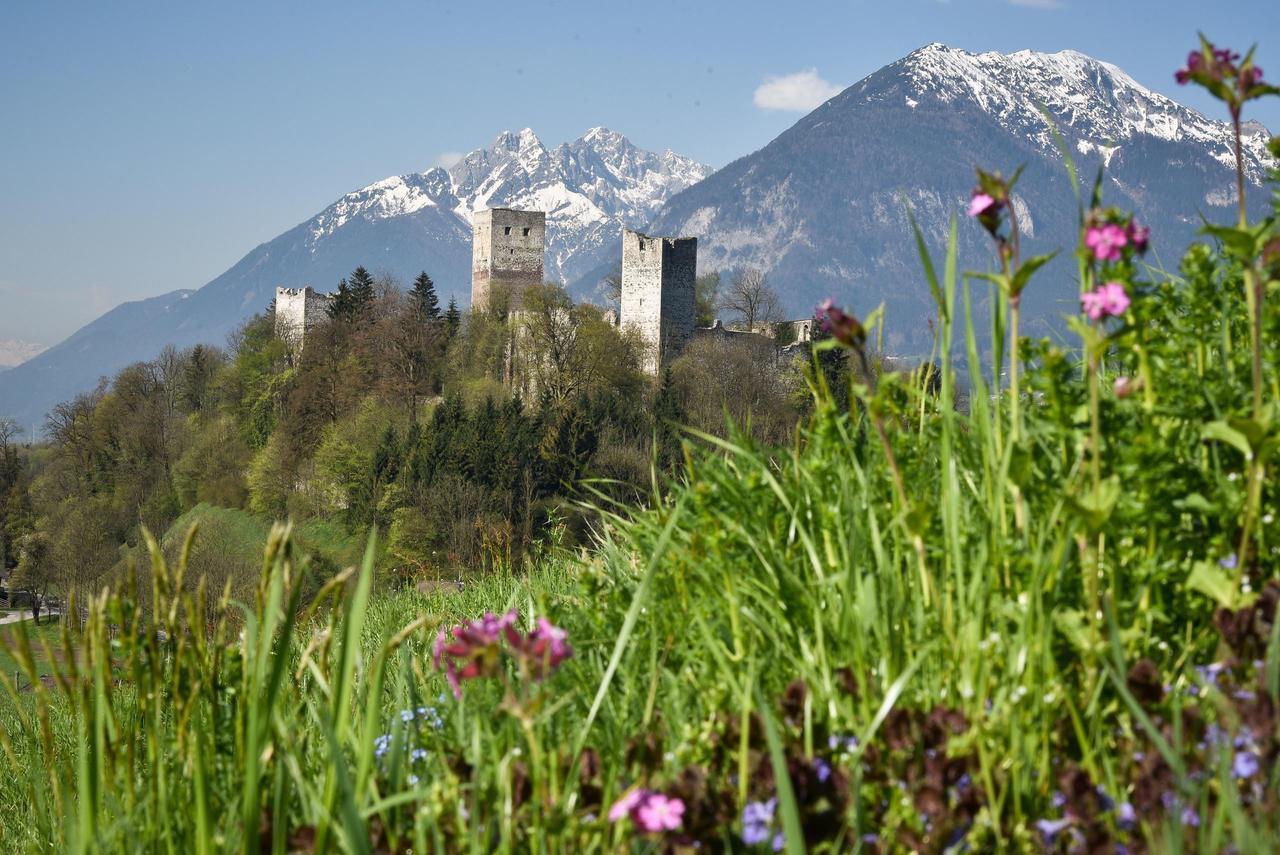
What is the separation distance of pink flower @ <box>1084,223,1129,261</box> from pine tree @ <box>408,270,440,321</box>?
51.9 meters

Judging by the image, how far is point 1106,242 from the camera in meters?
1.70

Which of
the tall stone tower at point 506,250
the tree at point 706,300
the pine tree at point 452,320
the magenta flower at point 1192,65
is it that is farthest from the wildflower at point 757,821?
the tall stone tower at point 506,250

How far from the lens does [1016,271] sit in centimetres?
166

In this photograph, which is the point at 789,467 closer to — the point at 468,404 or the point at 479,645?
the point at 479,645

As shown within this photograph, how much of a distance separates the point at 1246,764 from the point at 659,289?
157ft

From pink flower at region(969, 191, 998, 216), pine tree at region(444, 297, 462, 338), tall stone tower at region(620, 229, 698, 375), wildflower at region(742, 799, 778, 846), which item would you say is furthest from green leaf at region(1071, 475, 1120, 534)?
pine tree at region(444, 297, 462, 338)

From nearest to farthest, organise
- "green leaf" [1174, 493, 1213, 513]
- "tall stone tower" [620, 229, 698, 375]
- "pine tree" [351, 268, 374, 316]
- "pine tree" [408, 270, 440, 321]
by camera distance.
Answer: "green leaf" [1174, 493, 1213, 513] < "tall stone tower" [620, 229, 698, 375] < "pine tree" [408, 270, 440, 321] < "pine tree" [351, 268, 374, 316]

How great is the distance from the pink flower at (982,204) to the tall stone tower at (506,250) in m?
53.4

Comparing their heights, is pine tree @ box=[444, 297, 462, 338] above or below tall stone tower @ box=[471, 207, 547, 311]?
below

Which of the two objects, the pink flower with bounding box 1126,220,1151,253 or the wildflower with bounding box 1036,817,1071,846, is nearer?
the wildflower with bounding box 1036,817,1071,846

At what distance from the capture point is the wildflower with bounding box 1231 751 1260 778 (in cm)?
126

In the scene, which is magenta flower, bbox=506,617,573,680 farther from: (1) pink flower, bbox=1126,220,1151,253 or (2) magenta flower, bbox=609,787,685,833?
(1) pink flower, bbox=1126,220,1151,253

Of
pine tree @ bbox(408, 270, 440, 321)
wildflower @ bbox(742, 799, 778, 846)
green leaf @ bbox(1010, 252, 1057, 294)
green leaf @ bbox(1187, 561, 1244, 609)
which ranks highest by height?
pine tree @ bbox(408, 270, 440, 321)

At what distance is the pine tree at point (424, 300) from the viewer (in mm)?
53891
